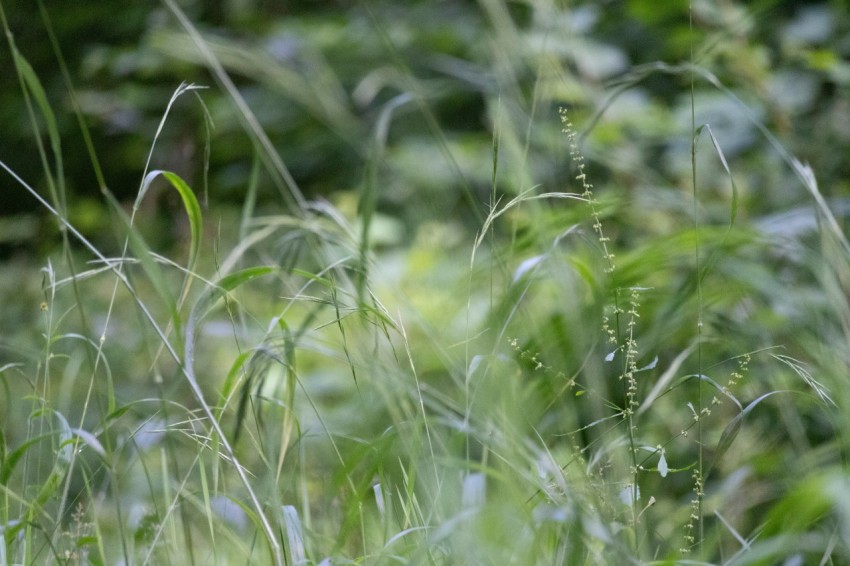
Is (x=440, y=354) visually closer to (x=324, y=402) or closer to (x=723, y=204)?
(x=723, y=204)

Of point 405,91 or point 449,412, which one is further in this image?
point 405,91

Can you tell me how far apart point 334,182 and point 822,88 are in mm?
1289

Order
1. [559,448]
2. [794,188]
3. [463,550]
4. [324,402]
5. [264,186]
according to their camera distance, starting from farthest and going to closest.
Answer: [264,186] < [324,402] < [794,188] < [559,448] < [463,550]

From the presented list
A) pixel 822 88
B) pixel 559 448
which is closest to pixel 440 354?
pixel 559 448

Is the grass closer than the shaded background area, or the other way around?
the grass

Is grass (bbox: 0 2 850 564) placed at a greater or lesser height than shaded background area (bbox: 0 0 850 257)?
greater

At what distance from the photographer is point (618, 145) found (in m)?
1.63

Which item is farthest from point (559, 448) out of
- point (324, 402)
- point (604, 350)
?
point (324, 402)

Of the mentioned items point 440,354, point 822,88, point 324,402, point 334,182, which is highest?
point 440,354

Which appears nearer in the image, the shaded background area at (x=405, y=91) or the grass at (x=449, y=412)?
the grass at (x=449, y=412)

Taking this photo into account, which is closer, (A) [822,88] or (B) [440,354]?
(B) [440,354]

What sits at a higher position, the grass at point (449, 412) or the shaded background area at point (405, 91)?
the grass at point (449, 412)

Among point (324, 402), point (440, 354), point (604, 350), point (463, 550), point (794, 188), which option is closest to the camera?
point (463, 550)

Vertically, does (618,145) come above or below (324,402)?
above
